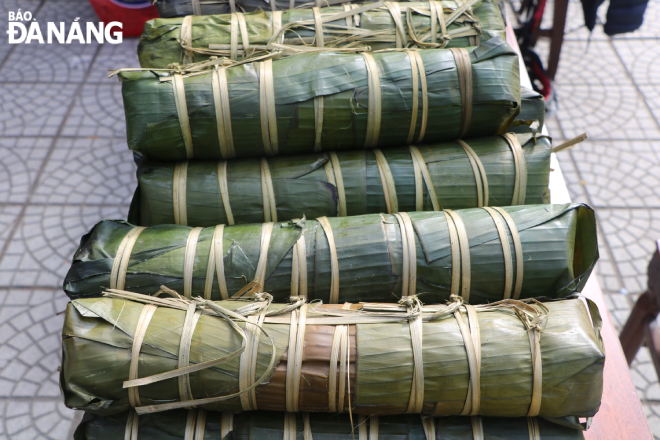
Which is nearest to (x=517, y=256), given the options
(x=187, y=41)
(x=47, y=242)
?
(x=187, y=41)

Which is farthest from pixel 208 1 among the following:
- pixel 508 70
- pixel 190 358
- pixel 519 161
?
pixel 190 358

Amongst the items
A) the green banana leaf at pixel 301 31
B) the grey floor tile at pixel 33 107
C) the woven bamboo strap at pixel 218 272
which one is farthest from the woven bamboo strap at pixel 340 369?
the grey floor tile at pixel 33 107

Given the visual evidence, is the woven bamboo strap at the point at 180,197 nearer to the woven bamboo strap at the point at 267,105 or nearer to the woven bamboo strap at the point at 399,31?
the woven bamboo strap at the point at 267,105

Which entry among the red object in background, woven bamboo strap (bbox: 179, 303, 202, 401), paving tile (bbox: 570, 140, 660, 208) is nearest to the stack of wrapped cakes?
woven bamboo strap (bbox: 179, 303, 202, 401)

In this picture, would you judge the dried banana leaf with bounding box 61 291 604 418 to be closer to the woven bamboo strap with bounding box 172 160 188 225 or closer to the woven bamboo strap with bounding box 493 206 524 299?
the woven bamboo strap with bounding box 493 206 524 299

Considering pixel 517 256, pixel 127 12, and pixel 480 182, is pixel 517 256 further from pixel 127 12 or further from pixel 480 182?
pixel 127 12

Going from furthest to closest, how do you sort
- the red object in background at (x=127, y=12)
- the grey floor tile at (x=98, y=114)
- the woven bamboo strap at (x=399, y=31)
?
1. the red object in background at (x=127, y=12)
2. the grey floor tile at (x=98, y=114)
3. the woven bamboo strap at (x=399, y=31)

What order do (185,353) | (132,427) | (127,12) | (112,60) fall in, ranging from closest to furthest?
(185,353), (132,427), (112,60), (127,12)

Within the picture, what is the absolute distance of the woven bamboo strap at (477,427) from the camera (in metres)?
1.81

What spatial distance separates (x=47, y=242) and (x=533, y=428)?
3.43 metres

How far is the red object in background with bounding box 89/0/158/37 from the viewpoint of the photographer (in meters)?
5.29

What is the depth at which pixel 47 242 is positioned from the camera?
148 inches

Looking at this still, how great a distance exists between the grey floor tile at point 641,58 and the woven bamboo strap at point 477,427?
453 centimetres

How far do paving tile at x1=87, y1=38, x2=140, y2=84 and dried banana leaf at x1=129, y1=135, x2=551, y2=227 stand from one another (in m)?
3.07
